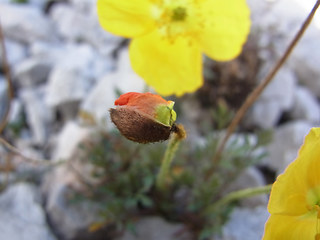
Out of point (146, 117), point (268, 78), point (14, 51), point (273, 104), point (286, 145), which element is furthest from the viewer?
point (14, 51)

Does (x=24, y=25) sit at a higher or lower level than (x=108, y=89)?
lower

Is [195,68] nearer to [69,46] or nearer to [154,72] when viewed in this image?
[154,72]

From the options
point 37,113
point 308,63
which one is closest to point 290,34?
point 308,63

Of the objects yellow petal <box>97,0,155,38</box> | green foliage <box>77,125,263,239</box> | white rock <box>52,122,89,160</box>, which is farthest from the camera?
white rock <box>52,122,89,160</box>

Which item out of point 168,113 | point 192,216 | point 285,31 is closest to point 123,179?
point 192,216

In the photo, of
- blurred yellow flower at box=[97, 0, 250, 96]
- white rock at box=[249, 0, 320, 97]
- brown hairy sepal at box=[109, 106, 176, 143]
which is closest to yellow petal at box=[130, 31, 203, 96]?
blurred yellow flower at box=[97, 0, 250, 96]

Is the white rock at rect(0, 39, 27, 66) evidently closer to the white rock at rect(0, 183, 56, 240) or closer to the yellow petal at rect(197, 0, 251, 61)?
the white rock at rect(0, 183, 56, 240)

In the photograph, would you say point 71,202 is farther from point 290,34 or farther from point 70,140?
point 290,34
